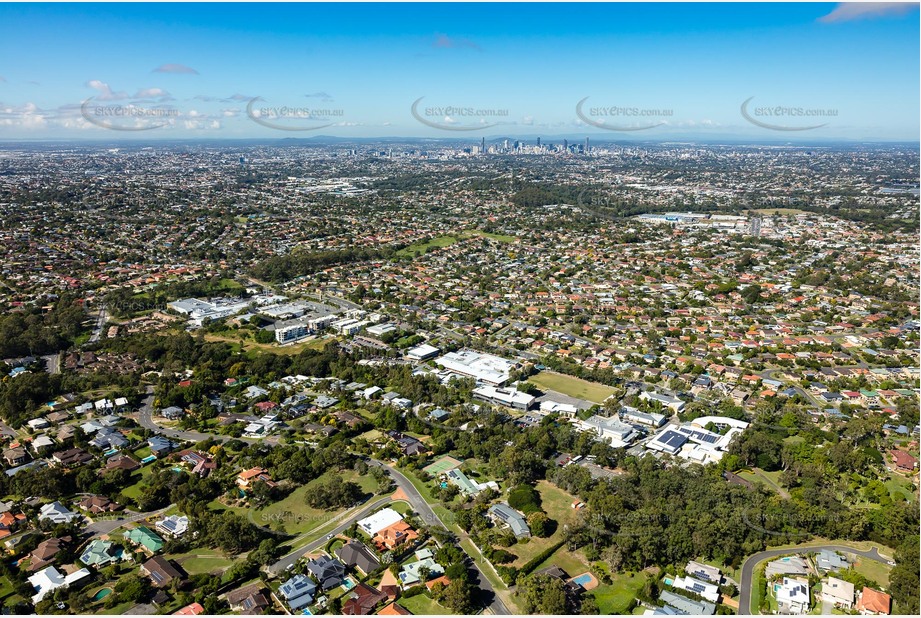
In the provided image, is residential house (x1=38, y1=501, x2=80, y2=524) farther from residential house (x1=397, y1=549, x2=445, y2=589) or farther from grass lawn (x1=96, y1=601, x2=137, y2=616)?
residential house (x1=397, y1=549, x2=445, y2=589)

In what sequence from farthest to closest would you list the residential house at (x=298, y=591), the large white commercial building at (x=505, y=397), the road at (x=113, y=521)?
the large white commercial building at (x=505, y=397), the road at (x=113, y=521), the residential house at (x=298, y=591)

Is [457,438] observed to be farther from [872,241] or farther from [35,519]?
[872,241]

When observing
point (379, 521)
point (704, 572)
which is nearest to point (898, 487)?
point (704, 572)

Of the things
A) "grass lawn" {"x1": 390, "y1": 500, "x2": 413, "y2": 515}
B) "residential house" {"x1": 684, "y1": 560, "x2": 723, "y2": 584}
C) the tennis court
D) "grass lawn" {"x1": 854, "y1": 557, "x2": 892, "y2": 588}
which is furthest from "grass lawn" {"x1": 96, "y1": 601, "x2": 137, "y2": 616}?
"grass lawn" {"x1": 854, "y1": 557, "x2": 892, "y2": 588}

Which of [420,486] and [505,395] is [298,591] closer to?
[420,486]

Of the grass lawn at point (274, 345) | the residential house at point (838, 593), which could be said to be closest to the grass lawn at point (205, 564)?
the residential house at point (838, 593)

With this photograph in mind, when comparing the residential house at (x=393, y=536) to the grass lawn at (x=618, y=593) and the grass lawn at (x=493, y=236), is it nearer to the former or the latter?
the grass lawn at (x=618, y=593)
